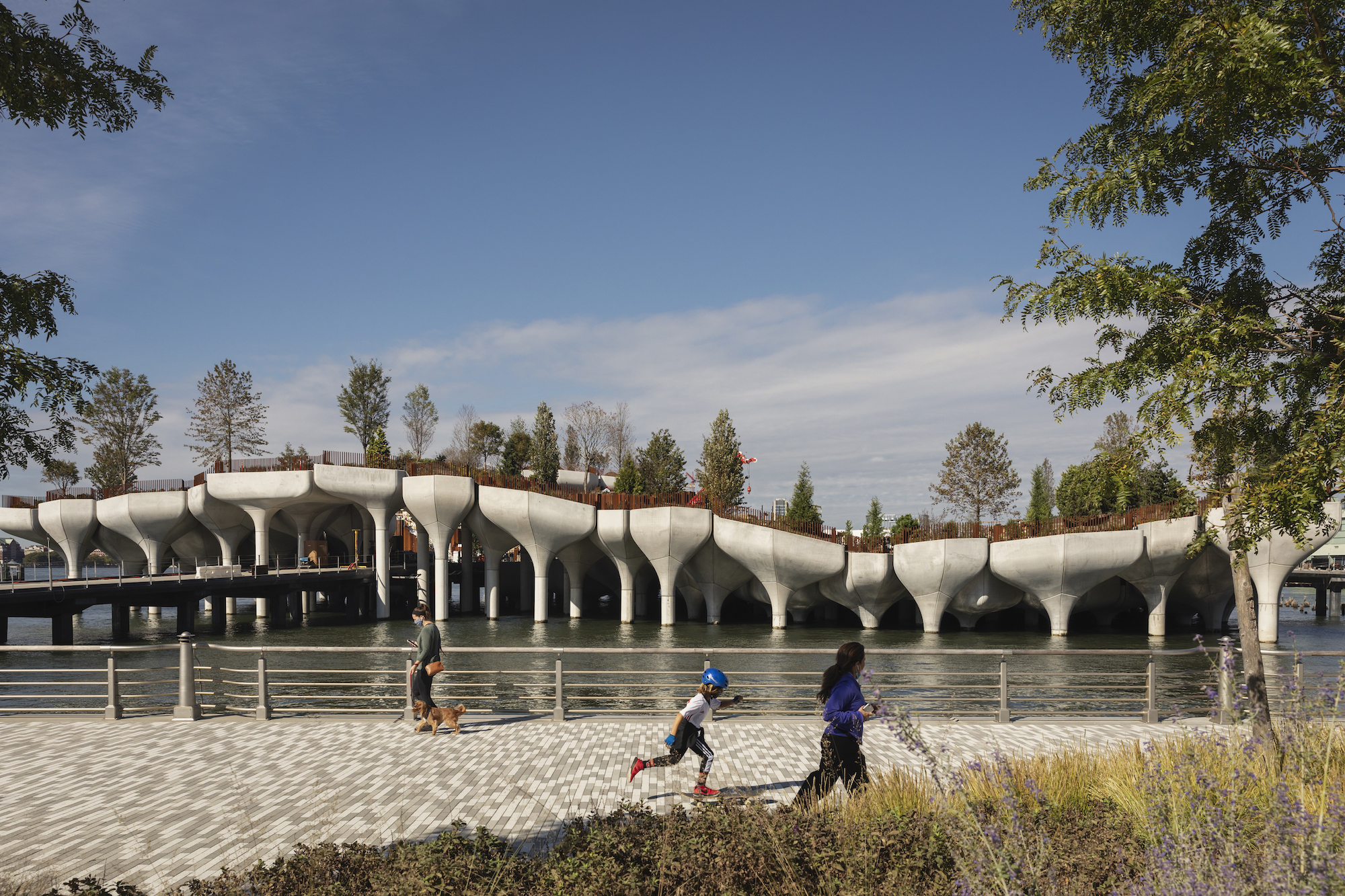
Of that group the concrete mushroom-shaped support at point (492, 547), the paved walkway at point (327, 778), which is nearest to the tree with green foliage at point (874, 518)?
the concrete mushroom-shaped support at point (492, 547)

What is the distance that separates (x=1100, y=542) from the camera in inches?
1425

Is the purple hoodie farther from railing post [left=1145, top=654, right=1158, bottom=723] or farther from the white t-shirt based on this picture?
railing post [left=1145, top=654, right=1158, bottom=723]

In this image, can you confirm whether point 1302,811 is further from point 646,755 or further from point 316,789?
point 316,789

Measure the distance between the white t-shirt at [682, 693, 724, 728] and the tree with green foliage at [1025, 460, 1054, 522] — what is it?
6843 centimetres

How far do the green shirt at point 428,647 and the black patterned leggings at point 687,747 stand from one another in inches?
164

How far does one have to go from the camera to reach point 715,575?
43406 millimetres

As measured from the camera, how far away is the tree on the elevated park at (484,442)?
85125mm

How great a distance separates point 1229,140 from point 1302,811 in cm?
782

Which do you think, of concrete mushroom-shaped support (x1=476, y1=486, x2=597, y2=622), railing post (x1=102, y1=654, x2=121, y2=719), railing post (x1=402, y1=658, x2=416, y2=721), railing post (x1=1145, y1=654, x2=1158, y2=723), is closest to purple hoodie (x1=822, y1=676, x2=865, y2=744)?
railing post (x1=402, y1=658, x2=416, y2=721)

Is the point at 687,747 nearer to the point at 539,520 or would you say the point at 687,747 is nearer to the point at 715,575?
the point at 539,520

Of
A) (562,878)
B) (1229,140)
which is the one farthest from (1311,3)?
(562,878)

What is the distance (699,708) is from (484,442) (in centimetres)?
8088

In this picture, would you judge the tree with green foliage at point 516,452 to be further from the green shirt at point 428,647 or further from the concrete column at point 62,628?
the green shirt at point 428,647

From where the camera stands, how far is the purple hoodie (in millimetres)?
6520
